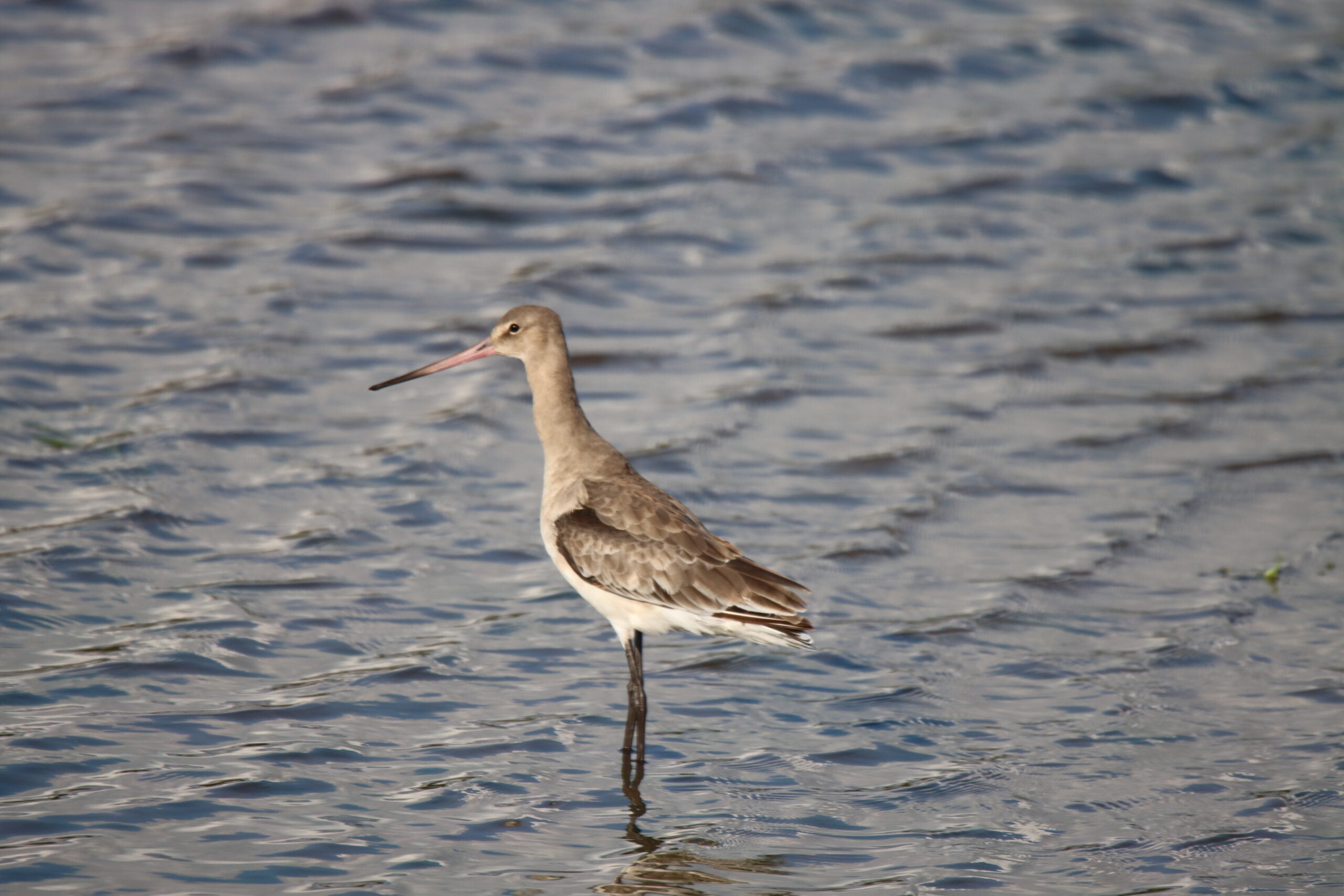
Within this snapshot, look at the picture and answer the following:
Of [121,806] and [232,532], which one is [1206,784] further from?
[232,532]

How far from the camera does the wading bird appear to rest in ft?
20.0

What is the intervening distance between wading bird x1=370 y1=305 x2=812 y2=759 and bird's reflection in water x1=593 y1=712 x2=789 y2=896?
595 mm

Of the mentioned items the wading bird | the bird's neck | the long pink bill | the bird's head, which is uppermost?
the bird's head

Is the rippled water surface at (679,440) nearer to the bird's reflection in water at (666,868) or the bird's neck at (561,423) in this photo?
the bird's reflection in water at (666,868)

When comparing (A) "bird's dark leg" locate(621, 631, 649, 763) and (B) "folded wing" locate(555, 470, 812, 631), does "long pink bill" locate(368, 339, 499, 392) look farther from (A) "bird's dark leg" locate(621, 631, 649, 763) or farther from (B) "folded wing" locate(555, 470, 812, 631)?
(A) "bird's dark leg" locate(621, 631, 649, 763)

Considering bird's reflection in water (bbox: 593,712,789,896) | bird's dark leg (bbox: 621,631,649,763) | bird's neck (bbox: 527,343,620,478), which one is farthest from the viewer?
bird's neck (bbox: 527,343,620,478)

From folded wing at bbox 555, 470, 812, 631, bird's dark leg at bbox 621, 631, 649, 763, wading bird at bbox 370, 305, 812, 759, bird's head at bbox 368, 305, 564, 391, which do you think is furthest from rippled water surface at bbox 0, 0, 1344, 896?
bird's head at bbox 368, 305, 564, 391

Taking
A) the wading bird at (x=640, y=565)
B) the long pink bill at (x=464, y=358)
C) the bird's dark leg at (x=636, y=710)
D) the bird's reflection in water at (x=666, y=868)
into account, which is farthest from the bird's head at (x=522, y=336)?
the bird's reflection in water at (x=666, y=868)

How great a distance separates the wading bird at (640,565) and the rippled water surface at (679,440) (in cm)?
55

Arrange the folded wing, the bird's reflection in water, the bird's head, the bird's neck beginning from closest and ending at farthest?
the bird's reflection in water → the folded wing → the bird's neck → the bird's head

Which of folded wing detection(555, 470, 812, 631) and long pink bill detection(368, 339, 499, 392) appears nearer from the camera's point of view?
folded wing detection(555, 470, 812, 631)

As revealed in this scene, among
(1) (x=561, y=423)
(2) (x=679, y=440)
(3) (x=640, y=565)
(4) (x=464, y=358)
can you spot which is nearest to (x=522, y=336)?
(4) (x=464, y=358)

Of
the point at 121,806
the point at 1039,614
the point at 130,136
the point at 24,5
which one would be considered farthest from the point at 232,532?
the point at 24,5

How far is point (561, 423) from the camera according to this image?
6930 millimetres
